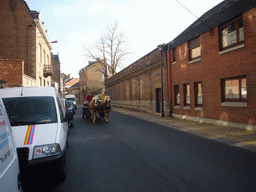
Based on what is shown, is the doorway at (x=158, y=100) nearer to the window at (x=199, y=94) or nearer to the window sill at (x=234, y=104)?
the window at (x=199, y=94)

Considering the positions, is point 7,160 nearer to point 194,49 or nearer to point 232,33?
point 232,33

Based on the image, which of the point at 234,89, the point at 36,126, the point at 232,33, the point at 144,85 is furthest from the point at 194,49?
the point at 36,126

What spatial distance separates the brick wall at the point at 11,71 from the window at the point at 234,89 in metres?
15.6

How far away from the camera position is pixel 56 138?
402cm

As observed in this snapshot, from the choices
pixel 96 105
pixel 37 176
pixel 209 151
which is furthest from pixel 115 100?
pixel 37 176

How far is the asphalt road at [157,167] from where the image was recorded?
399 centimetres

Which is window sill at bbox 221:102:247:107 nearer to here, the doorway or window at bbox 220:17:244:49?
window at bbox 220:17:244:49

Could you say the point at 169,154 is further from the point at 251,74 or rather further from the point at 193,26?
the point at 193,26

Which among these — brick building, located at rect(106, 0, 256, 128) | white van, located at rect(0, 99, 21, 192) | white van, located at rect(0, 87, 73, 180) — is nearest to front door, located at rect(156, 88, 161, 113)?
brick building, located at rect(106, 0, 256, 128)

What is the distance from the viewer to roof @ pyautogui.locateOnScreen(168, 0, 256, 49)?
10.5 m

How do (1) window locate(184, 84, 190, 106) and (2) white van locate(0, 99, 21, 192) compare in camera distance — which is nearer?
(2) white van locate(0, 99, 21, 192)

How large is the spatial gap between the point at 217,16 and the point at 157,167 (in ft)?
33.7

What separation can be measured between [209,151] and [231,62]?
6482 mm

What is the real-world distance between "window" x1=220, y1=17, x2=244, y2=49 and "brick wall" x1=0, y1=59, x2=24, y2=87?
1546 cm
